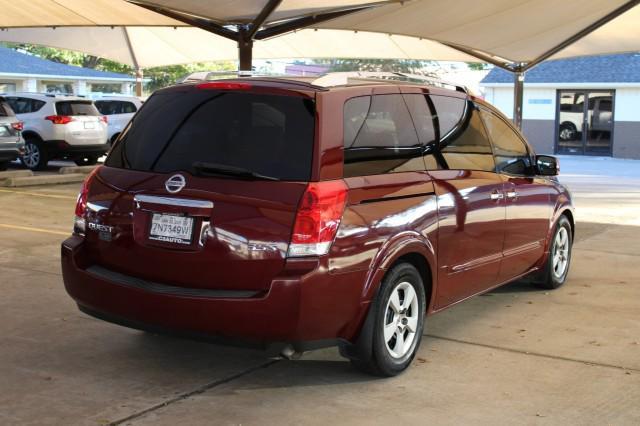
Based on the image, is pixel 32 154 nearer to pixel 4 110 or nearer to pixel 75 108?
pixel 75 108

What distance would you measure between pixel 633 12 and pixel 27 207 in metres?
11.1

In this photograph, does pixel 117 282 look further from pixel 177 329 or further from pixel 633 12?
pixel 633 12

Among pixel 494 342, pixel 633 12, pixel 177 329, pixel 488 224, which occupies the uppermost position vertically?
pixel 633 12

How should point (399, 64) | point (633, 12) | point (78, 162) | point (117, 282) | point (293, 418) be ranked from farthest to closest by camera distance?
point (399, 64), point (78, 162), point (633, 12), point (117, 282), point (293, 418)

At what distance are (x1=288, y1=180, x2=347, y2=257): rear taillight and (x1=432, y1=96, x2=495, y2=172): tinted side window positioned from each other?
1.51 m

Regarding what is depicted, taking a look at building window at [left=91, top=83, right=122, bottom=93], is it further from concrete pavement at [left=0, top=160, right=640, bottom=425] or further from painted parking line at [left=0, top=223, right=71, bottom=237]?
concrete pavement at [left=0, top=160, right=640, bottom=425]

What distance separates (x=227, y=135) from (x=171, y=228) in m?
0.64

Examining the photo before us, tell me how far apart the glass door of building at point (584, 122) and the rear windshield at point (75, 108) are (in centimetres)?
2096

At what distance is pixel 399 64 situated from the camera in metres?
74.0

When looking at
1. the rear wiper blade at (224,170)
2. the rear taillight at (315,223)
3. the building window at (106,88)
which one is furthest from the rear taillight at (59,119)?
the building window at (106,88)

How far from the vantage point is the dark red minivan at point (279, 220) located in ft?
15.3

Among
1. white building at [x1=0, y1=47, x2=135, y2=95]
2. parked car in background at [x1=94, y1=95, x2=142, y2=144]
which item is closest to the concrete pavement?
parked car in background at [x1=94, y1=95, x2=142, y2=144]

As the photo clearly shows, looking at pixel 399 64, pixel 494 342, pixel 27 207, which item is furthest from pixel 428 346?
pixel 399 64

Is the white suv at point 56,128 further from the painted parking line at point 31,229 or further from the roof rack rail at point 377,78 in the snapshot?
the roof rack rail at point 377,78
